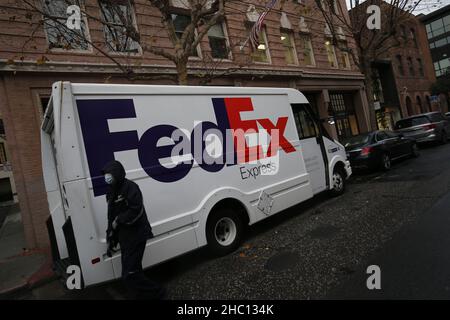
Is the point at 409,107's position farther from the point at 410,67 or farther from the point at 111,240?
the point at 111,240

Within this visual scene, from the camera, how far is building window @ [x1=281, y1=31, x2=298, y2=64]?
16562mm

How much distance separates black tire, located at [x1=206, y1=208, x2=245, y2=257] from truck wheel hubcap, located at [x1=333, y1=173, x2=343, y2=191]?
3658 millimetres

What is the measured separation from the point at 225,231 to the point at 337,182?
13.8 feet

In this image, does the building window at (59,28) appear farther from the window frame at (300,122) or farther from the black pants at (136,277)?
the black pants at (136,277)

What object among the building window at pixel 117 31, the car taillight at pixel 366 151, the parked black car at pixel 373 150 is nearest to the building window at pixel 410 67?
the parked black car at pixel 373 150

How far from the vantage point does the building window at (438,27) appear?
141 ft

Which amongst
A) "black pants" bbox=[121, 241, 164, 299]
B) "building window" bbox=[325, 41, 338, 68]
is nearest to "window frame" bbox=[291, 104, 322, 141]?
"black pants" bbox=[121, 241, 164, 299]

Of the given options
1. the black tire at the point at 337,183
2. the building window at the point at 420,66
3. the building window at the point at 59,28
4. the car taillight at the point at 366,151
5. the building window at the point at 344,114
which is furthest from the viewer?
the building window at the point at 420,66

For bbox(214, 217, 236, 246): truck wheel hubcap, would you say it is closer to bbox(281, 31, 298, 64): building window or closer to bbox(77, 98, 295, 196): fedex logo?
bbox(77, 98, 295, 196): fedex logo

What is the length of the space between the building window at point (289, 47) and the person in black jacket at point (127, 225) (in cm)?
1476

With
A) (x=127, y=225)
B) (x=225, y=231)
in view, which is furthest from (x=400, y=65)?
(x=127, y=225)
